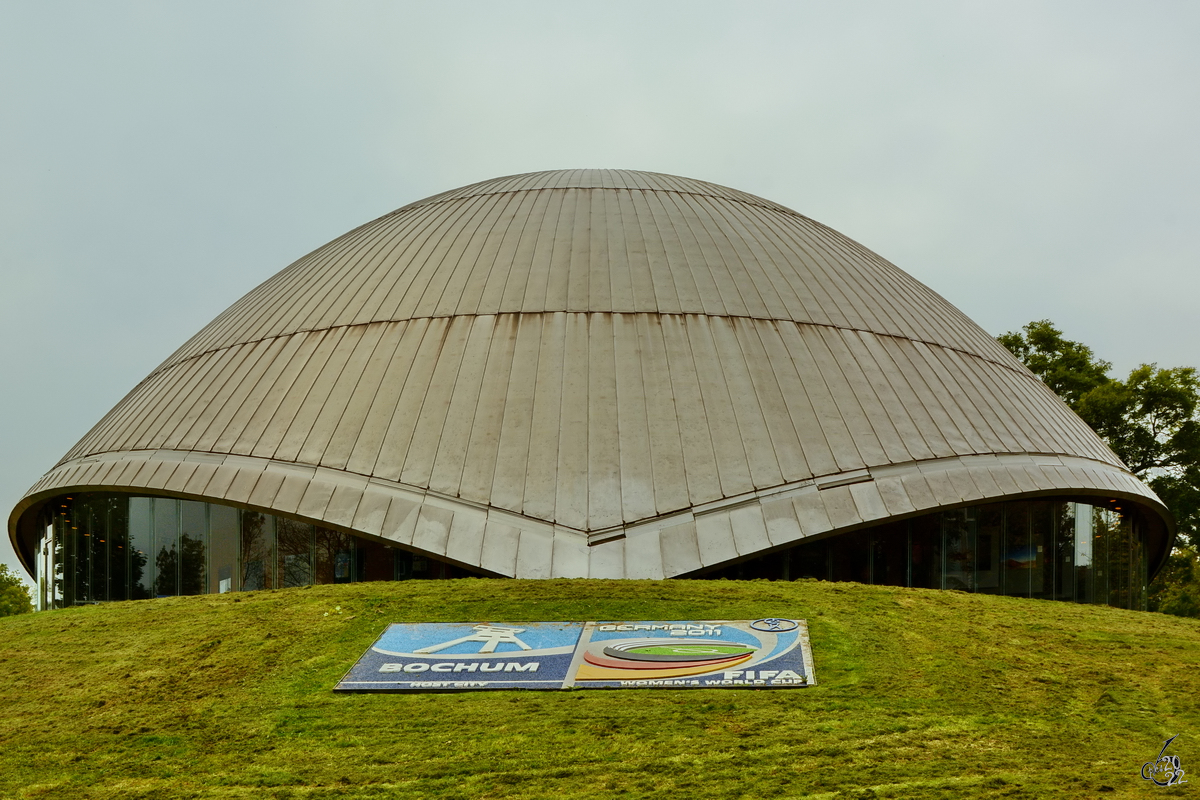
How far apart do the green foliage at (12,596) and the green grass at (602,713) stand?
130 feet

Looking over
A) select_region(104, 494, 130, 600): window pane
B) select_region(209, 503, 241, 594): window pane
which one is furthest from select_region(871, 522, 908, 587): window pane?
select_region(104, 494, 130, 600): window pane

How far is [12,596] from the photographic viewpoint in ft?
166

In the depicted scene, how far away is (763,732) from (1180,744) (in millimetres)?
3581

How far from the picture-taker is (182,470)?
63.5 feet

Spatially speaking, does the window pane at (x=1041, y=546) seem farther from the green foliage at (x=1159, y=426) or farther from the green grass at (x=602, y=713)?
the green foliage at (x=1159, y=426)

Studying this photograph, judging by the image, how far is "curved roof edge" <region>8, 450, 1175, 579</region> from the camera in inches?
656

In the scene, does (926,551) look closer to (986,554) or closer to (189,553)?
(986,554)

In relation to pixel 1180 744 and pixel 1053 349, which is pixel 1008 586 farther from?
pixel 1053 349

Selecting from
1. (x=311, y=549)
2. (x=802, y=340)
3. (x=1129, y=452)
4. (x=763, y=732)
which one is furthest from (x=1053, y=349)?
(x=763, y=732)

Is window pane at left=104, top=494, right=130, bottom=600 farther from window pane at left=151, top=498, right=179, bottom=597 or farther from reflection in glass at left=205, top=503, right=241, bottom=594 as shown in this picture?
reflection in glass at left=205, top=503, right=241, bottom=594

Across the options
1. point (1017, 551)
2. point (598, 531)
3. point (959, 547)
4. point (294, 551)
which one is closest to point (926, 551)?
point (959, 547)

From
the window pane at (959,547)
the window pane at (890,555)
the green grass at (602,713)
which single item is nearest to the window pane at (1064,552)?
the window pane at (959,547)

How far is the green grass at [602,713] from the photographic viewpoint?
8.76 metres

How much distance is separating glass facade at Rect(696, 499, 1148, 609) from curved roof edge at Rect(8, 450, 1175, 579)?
18.5 inches
